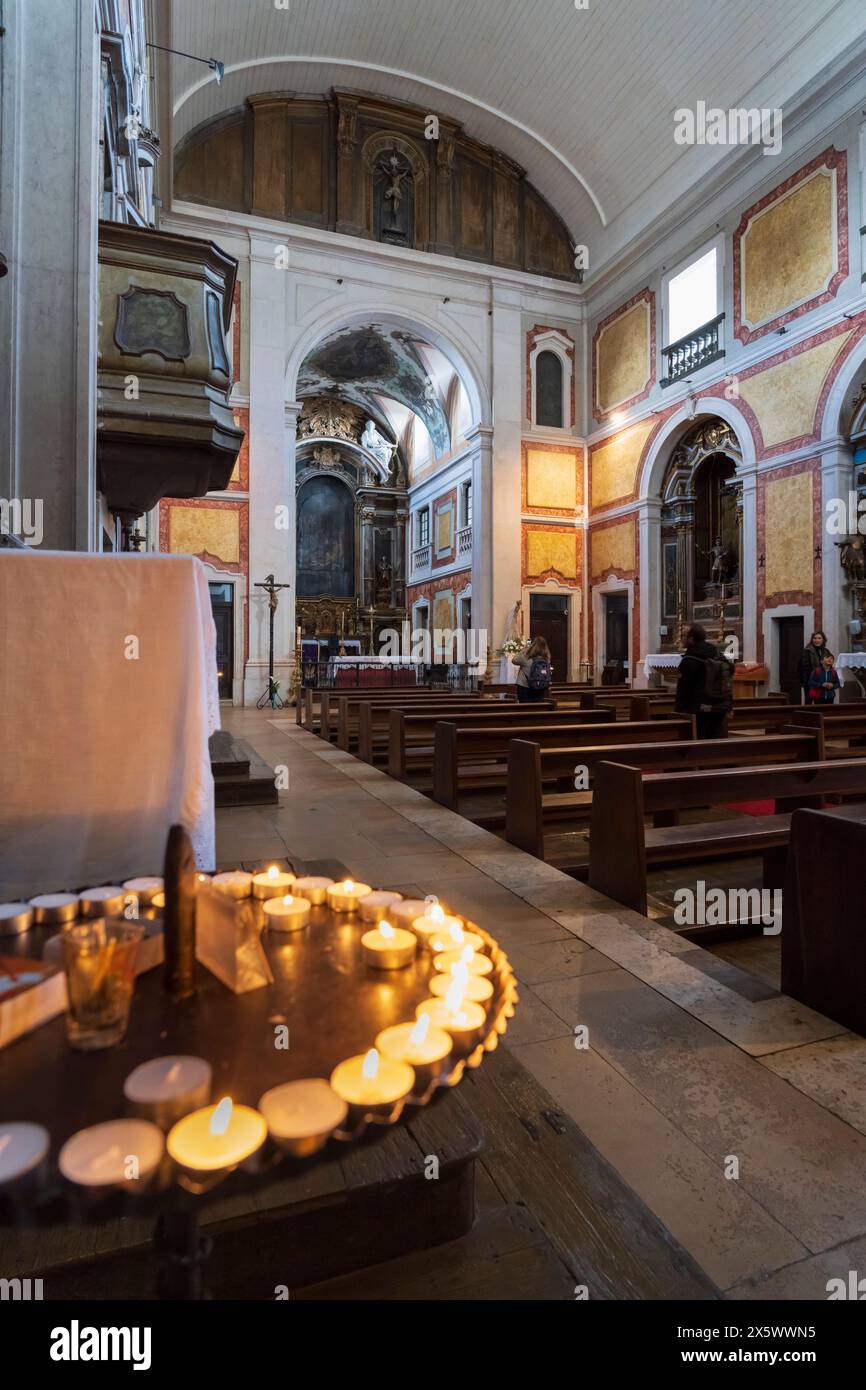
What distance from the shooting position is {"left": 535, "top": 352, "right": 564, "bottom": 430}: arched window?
17.0 m

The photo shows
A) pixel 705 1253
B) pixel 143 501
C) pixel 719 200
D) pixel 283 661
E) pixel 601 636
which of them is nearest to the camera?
pixel 705 1253

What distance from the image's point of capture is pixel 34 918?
100 cm

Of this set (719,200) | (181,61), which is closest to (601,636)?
(719,200)

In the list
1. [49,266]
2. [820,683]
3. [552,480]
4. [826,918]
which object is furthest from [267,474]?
[826,918]

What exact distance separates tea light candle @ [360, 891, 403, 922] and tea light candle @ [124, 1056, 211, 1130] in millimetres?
381

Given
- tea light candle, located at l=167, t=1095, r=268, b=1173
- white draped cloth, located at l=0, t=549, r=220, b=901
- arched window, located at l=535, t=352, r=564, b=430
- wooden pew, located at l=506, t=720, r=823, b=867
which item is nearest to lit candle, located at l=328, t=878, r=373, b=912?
tea light candle, located at l=167, t=1095, r=268, b=1173

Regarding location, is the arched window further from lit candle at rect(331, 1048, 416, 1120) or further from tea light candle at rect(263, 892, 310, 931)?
lit candle at rect(331, 1048, 416, 1120)

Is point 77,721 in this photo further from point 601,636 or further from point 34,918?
point 601,636

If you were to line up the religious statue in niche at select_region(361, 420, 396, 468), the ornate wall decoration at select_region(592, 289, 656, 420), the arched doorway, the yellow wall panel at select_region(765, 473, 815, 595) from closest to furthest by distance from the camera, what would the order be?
the yellow wall panel at select_region(765, 473, 815, 595), the arched doorway, the ornate wall decoration at select_region(592, 289, 656, 420), the religious statue in niche at select_region(361, 420, 396, 468)

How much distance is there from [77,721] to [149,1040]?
4.36ft

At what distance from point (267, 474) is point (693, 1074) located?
14355 millimetres

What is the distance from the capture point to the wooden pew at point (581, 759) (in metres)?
→ 3.56

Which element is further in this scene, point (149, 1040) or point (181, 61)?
point (181, 61)

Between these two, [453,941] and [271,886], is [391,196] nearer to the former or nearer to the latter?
[271,886]
